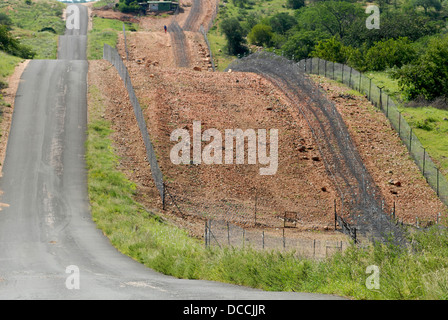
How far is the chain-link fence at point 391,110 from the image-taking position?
3828cm

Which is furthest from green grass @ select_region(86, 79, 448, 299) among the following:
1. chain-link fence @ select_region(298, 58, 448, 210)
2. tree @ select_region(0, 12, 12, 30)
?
tree @ select_region(0, 12, 12, 30)

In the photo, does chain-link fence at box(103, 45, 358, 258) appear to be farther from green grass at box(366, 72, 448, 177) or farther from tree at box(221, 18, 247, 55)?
tree at box(221, 18, 247, 55)

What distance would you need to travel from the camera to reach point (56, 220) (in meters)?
29.5

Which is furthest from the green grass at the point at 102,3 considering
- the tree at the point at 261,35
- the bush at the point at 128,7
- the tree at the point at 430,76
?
the tree at the point at 430,76

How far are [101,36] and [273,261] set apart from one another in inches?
2661

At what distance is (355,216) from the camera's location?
35000mm

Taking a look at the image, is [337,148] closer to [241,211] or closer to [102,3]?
[241,211]

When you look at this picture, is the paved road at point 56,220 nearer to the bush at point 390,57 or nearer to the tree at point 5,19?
the bush at point 390,57

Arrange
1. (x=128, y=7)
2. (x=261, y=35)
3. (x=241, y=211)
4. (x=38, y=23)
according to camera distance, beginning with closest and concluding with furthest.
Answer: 1. (x=241, y=211)
2. (x=261, y=35)
3. (x=38, y=23)
4. (x=128, y=7)

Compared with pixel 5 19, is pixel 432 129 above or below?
below

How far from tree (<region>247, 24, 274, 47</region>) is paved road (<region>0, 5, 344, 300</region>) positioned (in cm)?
4272

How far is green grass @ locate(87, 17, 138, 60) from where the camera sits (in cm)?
7519

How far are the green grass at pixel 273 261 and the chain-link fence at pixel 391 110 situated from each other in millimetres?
16782

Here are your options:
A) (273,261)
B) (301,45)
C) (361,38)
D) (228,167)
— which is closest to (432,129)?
(228,167)
